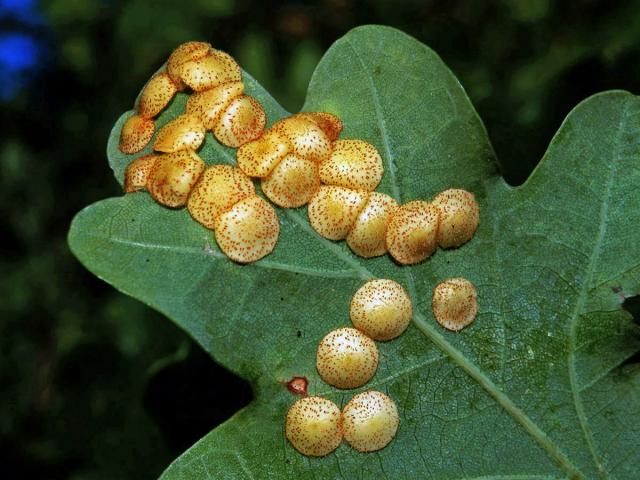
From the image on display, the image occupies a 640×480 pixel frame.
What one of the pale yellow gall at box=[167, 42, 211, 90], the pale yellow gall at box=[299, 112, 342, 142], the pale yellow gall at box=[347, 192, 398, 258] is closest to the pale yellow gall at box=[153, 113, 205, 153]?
the pale yellow gall at box=[167, 42, 211, 90]

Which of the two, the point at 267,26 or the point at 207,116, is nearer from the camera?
the point at 207,116

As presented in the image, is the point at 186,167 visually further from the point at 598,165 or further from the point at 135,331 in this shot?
the point at 135,331

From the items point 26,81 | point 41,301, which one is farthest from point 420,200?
point 26,81

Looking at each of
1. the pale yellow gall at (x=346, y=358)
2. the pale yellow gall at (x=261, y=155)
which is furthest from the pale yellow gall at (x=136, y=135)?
the pale yellow gall at (x=346, y=358)

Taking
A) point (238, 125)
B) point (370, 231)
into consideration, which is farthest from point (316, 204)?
point (238, 125)

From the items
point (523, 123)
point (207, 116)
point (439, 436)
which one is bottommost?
point (439, 436)

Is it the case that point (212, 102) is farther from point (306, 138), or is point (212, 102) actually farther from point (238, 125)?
point (306, 138)
